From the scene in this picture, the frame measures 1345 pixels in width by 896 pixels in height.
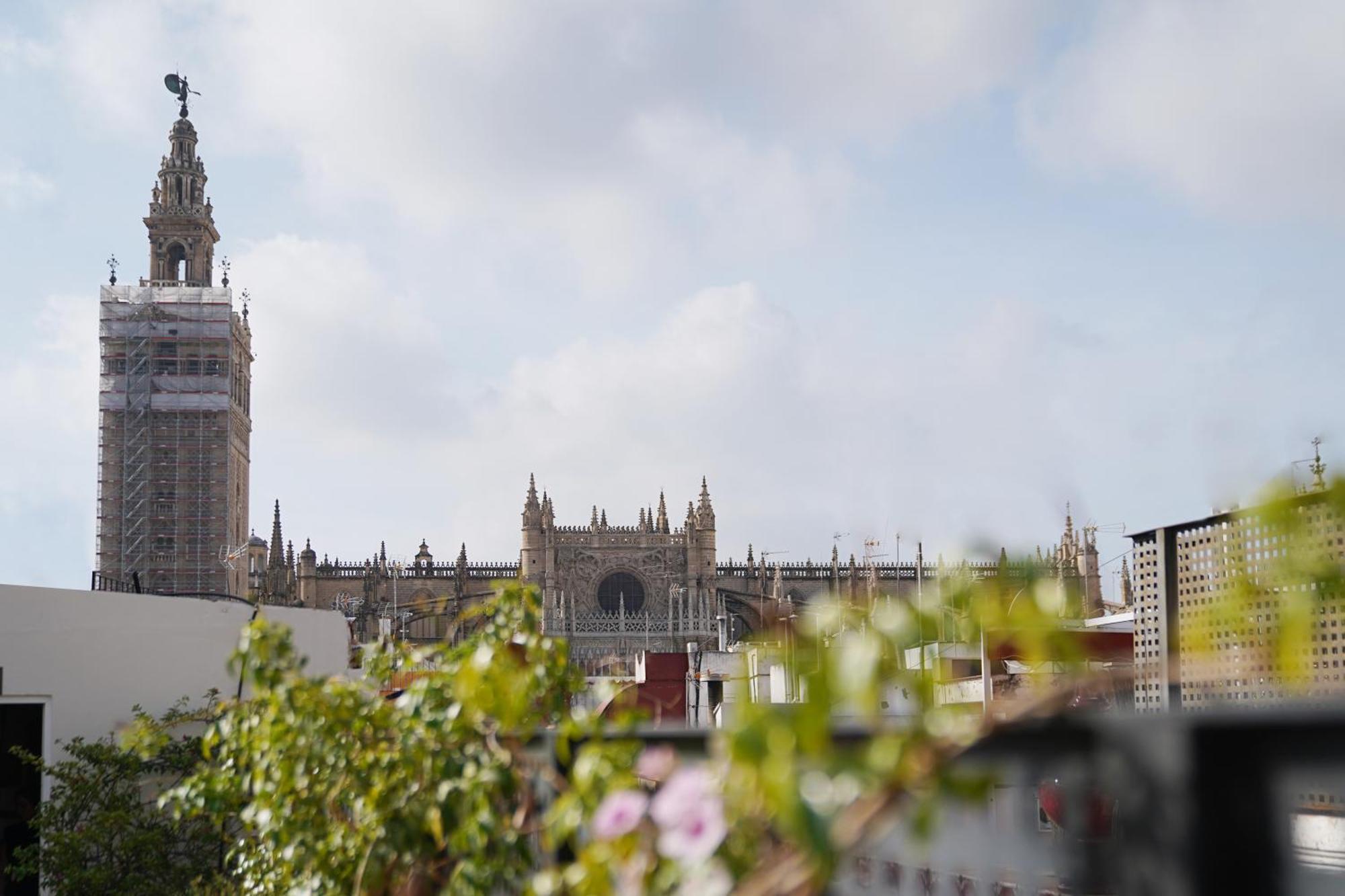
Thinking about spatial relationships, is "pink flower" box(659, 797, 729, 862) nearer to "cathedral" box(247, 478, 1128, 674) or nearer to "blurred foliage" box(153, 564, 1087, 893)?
"blurred foliage" box(153, 564, 1087, 893)

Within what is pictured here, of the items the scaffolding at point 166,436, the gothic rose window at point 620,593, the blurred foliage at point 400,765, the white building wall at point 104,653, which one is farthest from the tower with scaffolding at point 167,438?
the blurred foliage at point 400,765

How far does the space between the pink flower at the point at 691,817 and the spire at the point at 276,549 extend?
61.5 metres

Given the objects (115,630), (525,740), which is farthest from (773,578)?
(525,740)

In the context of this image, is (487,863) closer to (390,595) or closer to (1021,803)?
(1021,803)

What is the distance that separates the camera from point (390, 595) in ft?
197

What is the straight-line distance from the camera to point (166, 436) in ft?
186

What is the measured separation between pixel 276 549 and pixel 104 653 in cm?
5253

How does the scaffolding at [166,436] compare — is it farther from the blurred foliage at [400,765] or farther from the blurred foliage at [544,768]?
the blurred foliage at [544,768]

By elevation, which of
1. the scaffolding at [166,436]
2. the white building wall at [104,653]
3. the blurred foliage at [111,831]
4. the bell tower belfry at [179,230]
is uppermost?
the bell tower belfry at [179,230]

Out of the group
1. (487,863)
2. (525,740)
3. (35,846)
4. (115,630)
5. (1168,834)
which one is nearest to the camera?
(1168,834)

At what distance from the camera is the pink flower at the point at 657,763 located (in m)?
1.52

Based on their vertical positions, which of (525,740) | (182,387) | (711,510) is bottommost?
(525,740)

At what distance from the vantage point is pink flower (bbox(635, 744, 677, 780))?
1.52m

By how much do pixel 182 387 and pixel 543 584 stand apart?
1781cm
